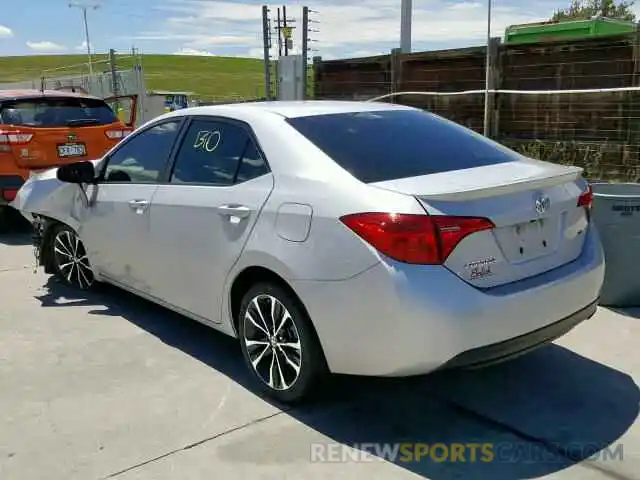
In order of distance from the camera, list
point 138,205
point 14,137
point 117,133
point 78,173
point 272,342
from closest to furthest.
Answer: point 272,342
point 138,205
point 78,173
point 14,137
point 117,133

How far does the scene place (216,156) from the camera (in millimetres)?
3900

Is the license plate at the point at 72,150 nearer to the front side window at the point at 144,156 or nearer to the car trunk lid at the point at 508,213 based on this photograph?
the front side window at the point at 144,156

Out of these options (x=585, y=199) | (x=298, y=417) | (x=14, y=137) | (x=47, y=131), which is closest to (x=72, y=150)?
(x=47, y=131)

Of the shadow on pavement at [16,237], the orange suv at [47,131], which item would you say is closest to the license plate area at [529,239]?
the orange suv at [47,131]

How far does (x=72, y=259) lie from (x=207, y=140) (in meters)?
2.19

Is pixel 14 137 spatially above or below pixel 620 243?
above

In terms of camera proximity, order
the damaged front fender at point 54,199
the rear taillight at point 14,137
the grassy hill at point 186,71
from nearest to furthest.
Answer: the damaged front fender at point 54,199 < the rear taillight at point 14,137 < the grassy hill at point 186,71

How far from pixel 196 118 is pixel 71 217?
67.7 inches

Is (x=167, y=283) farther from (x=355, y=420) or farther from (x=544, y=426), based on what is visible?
(x=544, y=426)

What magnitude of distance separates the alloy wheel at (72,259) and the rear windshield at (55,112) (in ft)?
9.30

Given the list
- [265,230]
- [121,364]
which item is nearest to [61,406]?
[121,364]

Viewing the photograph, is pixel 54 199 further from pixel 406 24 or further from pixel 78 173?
pixel 406 24

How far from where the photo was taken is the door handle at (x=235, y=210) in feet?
11.4

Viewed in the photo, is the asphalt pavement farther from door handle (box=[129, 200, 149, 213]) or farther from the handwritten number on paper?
the handwritten number on paper
